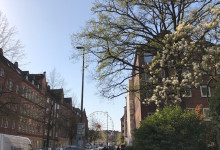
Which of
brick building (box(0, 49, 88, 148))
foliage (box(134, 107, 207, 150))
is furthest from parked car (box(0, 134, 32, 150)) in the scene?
foliage (box(134, 107, 207, 150))

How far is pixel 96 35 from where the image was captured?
16.2 metres

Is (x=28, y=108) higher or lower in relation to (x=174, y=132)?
higher

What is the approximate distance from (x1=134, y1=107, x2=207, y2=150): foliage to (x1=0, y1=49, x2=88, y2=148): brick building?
15405mm

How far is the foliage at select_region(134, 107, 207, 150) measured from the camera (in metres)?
9.81

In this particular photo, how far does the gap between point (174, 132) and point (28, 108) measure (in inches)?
735

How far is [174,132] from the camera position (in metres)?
9.84

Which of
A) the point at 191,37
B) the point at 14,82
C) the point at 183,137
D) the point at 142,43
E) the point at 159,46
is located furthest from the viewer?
the point at 14,82

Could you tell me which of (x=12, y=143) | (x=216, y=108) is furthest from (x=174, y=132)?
(x=12, y=143)

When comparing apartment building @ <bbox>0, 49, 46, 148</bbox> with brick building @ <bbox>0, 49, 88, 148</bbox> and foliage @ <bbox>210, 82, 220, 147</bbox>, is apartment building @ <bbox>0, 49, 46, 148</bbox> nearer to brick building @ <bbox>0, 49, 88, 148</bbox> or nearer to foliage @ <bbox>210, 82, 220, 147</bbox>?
brick building @ <bbox>0, 49, 88, 148</bbox>

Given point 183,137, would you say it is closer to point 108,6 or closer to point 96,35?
point 96,35

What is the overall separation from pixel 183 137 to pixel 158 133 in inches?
40.0

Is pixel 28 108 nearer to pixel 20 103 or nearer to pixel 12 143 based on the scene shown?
pixel 20 103

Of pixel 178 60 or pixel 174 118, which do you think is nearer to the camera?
pixel 174 118

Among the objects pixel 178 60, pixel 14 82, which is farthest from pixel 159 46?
pixel 14 82
